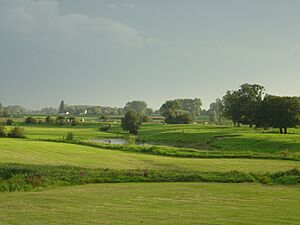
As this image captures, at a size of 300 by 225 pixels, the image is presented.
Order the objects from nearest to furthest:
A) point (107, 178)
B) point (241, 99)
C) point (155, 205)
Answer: point (155, 205) < point (107, 178) < point (241, 99)

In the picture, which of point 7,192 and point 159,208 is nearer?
point 159,208

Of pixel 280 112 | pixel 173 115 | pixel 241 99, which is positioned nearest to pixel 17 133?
pixel 280 112

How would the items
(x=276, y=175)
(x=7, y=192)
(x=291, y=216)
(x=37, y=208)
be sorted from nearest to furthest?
(x=291, y=216), (x=37, y=208), (x=7, y=192), (x=276, y=175)

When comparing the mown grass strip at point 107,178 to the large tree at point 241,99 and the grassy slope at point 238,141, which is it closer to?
the grassy slope at point 238,141

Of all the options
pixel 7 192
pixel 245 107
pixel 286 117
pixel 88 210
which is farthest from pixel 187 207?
pixel 245 107

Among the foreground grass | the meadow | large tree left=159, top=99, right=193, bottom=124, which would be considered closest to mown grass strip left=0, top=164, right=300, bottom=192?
the meadow

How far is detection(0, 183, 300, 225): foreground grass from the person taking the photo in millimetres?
16297

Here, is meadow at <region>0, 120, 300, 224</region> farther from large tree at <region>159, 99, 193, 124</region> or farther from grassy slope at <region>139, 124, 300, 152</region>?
large tree at <region>159, 99, 193, 124</region>

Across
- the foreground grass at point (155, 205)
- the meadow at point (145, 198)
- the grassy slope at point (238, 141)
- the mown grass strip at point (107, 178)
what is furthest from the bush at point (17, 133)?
the foreground grass at point (155, 205)

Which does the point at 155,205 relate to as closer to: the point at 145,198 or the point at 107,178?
the point at 145,198

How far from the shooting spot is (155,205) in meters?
19.9

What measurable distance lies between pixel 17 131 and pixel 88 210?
84.4 meters

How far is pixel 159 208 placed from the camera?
19078mm

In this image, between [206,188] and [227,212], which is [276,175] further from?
[227,212]
